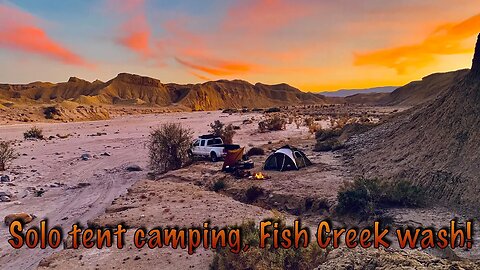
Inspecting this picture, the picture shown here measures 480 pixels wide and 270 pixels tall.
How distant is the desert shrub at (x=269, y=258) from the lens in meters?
7.16

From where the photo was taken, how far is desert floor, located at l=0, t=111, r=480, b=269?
29.9 feet

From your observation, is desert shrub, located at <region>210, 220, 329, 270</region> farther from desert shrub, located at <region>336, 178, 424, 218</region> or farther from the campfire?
the campfire

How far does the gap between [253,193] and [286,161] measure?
4686 mm

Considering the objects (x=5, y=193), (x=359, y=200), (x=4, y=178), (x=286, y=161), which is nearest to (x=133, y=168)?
(x=4, y=178)

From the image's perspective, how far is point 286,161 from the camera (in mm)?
19141

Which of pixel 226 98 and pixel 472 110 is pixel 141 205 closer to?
pixel 472 110

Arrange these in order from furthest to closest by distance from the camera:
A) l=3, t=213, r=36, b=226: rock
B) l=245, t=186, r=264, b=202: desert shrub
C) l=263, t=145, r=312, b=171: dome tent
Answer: l=263, t=145, r=312, b=171: dome tent < l=245, t=186, r=264, b=202: desert shrub < l=3, t=213, r=36, b=226: rock

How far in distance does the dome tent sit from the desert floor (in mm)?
624

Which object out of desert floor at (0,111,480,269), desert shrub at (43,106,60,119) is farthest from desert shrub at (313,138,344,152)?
desert shrub at (43,106,60,119)

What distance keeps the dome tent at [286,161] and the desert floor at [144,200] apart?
0.62 m

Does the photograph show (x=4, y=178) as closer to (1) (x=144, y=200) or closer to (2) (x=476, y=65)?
(1) (x=144, y=200)

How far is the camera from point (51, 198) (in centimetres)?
1611

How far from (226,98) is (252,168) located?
17778cm

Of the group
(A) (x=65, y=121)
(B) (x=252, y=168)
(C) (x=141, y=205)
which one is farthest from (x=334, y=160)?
(A) (x=65, y=121)
